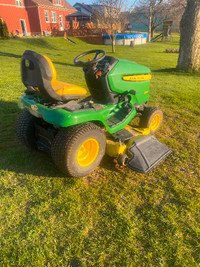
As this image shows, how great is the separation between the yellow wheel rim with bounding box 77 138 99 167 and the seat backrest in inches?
25.5

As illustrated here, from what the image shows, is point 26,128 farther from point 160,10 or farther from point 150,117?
point 160,10

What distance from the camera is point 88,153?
103 inches

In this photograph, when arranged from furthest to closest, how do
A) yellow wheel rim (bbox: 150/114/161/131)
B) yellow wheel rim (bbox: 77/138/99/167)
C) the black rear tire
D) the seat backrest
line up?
1. yellow wheel rim (bbox: 150/114/161/131)
2. the black rear tire
3. yellow wheel rim (bbox: 77/138/99/167)
4. the seat backrest

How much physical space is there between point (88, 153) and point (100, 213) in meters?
0.79

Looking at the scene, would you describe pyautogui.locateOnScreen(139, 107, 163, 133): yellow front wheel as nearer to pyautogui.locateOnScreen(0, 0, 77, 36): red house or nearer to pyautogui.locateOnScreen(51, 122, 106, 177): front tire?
pyautogui.locateOnScreen(51, 122, 106, 177): front tire

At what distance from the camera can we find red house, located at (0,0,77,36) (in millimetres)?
23625

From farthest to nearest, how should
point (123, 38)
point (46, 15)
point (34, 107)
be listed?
point (46, 15), point (123, 38), point (34, 107)

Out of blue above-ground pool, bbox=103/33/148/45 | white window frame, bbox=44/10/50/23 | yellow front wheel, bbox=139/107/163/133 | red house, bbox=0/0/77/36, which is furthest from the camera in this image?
white window frame, bbox=44/10/50/23

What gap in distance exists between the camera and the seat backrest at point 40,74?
Result: 2148mm

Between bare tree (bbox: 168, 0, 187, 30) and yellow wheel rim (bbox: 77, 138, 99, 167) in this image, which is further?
bare tree (bbox: 168, 0, 187, 30)

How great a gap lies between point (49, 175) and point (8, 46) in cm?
1789

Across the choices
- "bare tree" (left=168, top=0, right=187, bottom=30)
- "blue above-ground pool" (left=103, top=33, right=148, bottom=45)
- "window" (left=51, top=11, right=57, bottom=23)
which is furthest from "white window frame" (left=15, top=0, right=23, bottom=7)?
"bare tree" (left=168, top=0, right=187, bottom=30)

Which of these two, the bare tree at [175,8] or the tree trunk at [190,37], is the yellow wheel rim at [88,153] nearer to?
the tree trunk at [190,37]

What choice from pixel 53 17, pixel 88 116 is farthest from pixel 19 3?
pixel 88 116
